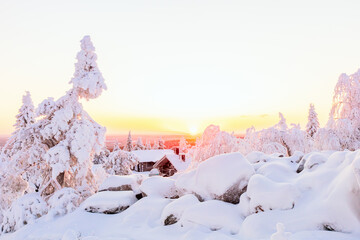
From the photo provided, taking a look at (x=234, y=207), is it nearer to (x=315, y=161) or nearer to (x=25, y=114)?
(x=315, y=161)

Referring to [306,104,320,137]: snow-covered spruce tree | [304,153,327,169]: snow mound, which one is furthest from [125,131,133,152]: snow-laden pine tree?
[304,153,327,169]: snow mound

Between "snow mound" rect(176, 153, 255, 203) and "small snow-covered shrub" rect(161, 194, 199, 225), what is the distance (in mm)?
585

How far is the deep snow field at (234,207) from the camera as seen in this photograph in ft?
16.6

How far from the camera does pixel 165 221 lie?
694 centimetres

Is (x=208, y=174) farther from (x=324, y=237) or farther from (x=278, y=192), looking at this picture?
(x=324, y=237)

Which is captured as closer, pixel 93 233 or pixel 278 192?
pixel 278 192

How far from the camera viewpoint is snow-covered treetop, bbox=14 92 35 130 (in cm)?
2309

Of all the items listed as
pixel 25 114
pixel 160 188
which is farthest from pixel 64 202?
pixel 25 114

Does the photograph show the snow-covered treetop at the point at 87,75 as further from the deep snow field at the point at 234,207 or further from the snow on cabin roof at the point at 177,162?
the snow on cabin roof at the point at 177,162

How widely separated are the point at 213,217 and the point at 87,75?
839 centimetres

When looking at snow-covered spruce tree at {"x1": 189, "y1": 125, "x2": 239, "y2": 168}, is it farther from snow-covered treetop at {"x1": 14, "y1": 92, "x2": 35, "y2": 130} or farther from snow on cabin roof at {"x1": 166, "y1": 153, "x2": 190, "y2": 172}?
snow on cabin roof at {"x1": 166, "y1": 153, "x2": 190, "y2": 172}

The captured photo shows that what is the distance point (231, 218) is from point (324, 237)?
2.23 metres

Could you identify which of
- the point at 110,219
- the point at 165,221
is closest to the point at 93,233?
the point at 110,219

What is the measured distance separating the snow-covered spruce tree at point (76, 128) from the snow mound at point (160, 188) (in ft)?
10.6
